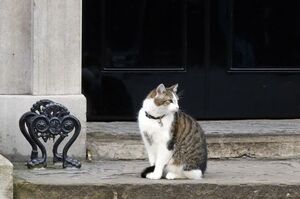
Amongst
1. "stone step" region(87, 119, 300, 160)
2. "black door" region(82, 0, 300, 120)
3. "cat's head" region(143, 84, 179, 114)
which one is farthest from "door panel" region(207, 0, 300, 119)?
"cat's head" region(143, 84, 179, 114)

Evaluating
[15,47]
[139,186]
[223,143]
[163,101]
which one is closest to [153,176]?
[139,186]

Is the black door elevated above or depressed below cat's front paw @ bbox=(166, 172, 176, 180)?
above

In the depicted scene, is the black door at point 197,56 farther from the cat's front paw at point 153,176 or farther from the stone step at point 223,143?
the cat's front paw at point 153,176

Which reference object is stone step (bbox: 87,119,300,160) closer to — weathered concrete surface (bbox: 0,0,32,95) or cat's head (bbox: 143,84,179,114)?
weathered concrete surface (bbox: 0,0,32,95)

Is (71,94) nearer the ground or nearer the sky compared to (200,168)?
nearer the sky

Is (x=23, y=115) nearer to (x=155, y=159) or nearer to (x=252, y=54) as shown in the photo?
(x=155, y=159)

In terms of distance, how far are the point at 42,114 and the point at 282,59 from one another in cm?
323

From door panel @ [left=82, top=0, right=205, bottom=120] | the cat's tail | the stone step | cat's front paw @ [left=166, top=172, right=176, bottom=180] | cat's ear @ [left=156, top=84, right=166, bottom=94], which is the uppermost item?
door panel @ [left=82, top=0, right=205, bottom=120]

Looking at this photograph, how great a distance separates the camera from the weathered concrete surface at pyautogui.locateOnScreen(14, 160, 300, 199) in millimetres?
7137

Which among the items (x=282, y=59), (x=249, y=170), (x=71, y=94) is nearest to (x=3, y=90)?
(x=71, y=94)

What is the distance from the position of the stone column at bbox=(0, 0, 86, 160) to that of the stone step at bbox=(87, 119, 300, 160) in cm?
26

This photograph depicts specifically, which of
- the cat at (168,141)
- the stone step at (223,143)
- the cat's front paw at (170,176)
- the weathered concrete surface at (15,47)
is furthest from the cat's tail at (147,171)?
the weathered concrete surface at (15,47)

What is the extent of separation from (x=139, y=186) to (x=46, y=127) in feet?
3.49

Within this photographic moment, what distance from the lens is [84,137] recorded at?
8359 mm
